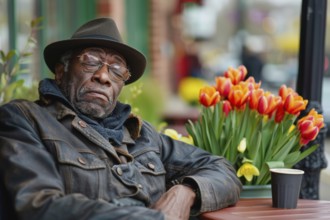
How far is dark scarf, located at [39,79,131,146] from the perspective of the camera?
3287mm

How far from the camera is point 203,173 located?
11.6ft

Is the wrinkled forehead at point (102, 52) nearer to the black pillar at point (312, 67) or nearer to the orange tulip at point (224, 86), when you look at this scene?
the orange tulip at point (224, 86)

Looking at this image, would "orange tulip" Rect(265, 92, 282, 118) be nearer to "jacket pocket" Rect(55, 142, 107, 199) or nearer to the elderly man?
the elderly man

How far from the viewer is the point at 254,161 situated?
4.00 meters

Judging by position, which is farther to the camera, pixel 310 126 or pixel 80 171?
pixel 310 126

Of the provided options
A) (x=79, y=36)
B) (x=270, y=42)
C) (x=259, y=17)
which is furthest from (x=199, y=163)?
(x=259, y=17)

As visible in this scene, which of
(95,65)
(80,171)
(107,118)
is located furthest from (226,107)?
(80,171)

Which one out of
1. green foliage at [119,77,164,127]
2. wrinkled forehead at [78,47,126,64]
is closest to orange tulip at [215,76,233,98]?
wrinkled forehead at [78,47,126,64]

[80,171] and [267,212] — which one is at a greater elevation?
[80,171]

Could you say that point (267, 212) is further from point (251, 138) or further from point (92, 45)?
point (92, 45)

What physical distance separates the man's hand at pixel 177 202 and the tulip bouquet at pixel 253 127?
0.69 metres

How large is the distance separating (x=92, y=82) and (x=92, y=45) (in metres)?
0.17

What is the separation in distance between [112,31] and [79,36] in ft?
0.53

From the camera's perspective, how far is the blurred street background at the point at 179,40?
832cm
